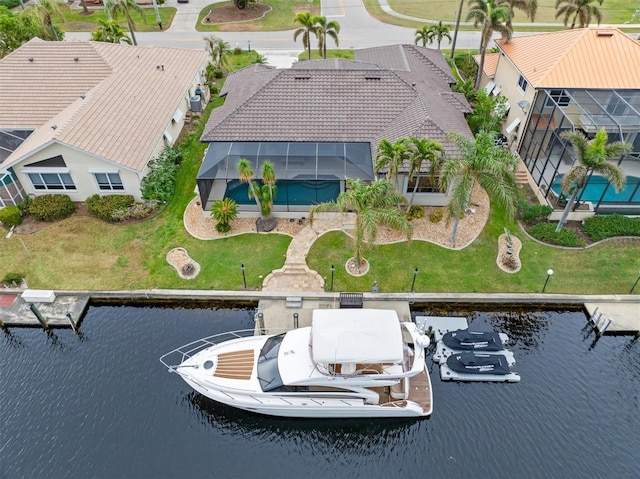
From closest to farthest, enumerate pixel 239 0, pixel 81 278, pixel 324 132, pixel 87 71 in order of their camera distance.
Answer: pixel 81 278, pixel 324 132, pixel 87 71, pixel 239 0

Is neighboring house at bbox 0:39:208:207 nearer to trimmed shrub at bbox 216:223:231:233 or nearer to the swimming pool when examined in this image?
trimmed shrub at bbox 216:223:231:233

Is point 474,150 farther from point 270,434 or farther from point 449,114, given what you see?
point 270,434

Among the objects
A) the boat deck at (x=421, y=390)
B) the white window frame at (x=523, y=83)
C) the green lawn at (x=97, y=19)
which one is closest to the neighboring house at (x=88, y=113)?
the green lawn at (x=97, y=19)

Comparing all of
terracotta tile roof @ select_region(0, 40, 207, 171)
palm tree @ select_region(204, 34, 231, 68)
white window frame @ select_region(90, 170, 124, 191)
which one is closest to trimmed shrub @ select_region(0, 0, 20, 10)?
terracotta tile roof @ select_region(0, 40, 207, 171)

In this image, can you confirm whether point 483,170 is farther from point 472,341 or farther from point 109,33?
point 109,33

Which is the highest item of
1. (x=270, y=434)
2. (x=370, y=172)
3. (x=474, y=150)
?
(x=474, y=150)

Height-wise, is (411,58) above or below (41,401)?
above

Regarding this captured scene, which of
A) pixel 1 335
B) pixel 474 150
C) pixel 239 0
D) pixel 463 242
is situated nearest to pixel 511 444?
pixel 463 242

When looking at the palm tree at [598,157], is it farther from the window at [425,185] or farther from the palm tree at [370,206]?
the palm tree at [370,206]
